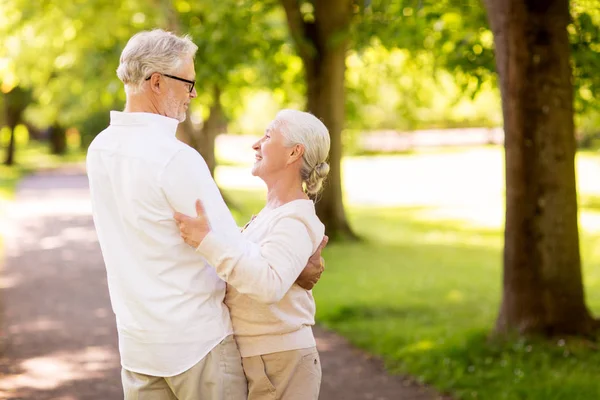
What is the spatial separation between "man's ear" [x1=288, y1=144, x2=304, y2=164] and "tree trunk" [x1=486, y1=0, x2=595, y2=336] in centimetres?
450

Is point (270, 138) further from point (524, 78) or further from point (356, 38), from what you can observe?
point (356, 38)

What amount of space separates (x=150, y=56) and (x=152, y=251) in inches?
25.7

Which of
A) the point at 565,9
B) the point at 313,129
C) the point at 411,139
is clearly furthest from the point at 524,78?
the point at 411,139

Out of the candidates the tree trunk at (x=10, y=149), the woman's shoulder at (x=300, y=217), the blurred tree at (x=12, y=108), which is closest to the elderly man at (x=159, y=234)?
the woman's shoulder at (x=300, y=217)

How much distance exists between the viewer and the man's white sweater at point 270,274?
115 inches

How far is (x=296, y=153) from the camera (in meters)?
3.25

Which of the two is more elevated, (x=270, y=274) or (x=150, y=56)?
(x=150, y=56)

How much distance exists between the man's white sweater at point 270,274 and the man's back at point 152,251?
130mm

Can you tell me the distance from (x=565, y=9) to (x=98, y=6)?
1166 centimetres

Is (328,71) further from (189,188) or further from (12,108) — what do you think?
(12,108)

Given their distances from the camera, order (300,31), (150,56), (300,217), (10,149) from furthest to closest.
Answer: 1. (10,149)
2. (300,31)
3. (300,217)
4. (150,56)

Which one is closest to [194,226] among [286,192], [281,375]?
[286,192]

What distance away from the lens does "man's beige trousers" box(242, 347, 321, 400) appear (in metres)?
3.22

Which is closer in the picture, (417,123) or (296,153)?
(296,153)
